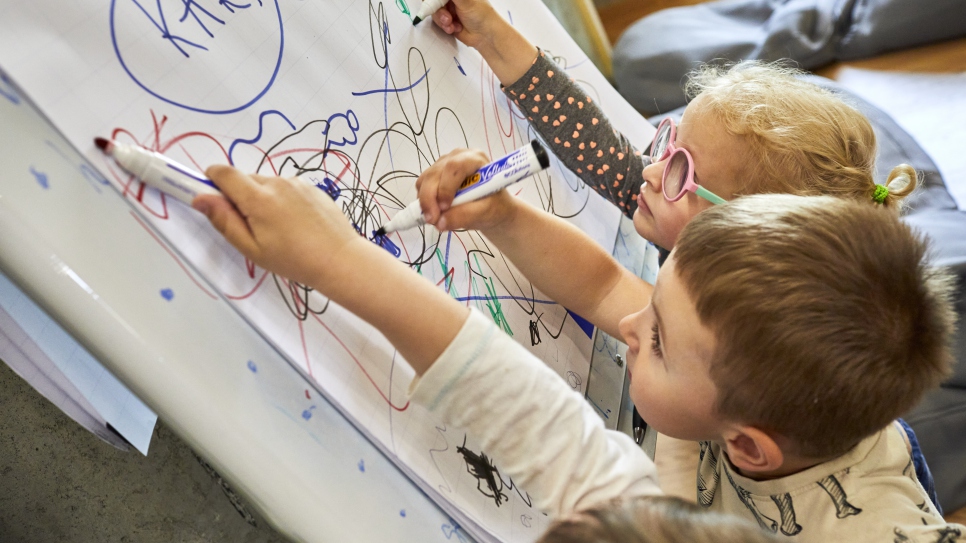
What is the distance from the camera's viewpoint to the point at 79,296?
Result: 1.10ft

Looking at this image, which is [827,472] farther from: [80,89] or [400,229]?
[80,89]

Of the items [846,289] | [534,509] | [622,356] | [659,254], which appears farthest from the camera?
[659,254]

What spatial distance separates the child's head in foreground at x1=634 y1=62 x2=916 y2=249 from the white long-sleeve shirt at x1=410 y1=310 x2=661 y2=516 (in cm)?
30

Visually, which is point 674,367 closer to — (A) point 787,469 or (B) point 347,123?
(A) point 787,469

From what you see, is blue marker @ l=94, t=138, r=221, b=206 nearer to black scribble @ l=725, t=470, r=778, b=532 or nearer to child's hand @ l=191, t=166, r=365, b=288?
child's hand @ l=191, t=166, r=365, b=288

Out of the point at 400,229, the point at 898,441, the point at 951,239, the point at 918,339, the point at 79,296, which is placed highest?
the point at 79,296

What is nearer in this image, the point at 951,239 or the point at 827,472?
the point at 827,472

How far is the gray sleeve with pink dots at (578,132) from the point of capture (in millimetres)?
730

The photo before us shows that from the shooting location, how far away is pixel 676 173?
0.68 meters

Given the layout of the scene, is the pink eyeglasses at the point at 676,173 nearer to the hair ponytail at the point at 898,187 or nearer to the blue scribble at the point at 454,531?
the hair ponytail at the point at 898,187

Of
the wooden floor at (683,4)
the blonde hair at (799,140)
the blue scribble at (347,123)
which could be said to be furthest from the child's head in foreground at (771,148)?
the blue scribble at (347,123)

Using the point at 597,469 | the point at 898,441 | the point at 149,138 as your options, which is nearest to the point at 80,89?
the point at 149,138

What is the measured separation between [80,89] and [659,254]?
676 mm

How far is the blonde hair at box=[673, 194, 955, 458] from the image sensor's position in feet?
1.44
